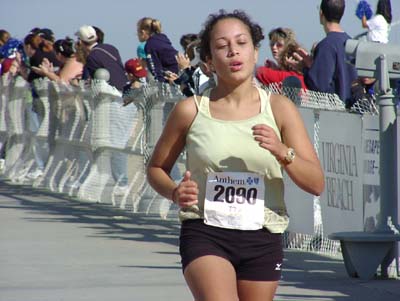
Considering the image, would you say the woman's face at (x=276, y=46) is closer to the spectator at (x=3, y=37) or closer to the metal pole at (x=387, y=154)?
the metal pole at (x=387, y=154)

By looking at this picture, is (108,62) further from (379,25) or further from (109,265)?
(109,265)

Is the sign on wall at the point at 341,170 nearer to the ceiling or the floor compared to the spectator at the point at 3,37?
nearer to the floor

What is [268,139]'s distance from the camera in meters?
5.05

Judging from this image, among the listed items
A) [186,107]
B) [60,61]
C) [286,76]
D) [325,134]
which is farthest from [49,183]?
[186,107]

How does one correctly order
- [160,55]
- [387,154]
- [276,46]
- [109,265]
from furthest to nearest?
1. [160,55]
2. [276,46]
3. [109,265]
4. [387,154]

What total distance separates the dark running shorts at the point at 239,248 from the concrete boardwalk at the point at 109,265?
319 centimetres

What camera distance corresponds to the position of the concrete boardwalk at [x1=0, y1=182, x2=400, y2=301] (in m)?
8.74

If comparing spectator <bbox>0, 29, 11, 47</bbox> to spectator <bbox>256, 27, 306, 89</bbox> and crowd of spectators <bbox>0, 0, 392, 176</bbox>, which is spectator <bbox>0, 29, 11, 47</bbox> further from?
spectator <bbox>256, 27, 306, 89</bbox>

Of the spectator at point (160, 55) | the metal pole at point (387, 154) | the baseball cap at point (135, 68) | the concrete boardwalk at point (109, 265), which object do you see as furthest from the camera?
the baseball cap at point (135, 68)

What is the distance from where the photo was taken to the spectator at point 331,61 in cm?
1066

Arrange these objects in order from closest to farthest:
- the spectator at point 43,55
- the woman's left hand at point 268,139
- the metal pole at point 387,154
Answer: the woman's left hand at point 268,139
the metal pole at point 387,154
the spectator at point 43,55

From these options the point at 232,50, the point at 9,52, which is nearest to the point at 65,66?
the point at 9,52

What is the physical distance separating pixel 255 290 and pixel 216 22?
114 cm

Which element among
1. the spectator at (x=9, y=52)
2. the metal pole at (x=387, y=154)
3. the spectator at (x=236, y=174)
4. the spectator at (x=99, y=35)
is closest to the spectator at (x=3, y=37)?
the spectator at (x=9, y=52)
